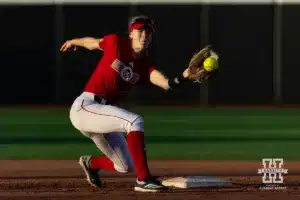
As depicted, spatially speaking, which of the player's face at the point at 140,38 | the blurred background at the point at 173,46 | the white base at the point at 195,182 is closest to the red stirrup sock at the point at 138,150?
the white base at the point at 195,182

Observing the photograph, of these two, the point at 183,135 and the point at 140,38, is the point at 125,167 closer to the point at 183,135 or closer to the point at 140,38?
the point at 140,38

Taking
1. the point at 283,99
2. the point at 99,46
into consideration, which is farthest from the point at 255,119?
the point at 99,46

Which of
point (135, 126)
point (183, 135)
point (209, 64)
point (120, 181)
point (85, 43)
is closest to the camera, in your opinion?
point (209, 64)

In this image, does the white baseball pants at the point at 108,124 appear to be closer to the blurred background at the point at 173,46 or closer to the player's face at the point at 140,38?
the player's face at the point at 140,38

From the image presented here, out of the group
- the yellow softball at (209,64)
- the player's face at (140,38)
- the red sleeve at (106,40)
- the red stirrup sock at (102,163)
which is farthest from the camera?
the red stirrup sock at (102,163)

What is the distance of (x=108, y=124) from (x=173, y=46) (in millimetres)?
22423

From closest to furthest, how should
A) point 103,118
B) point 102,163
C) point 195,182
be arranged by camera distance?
point 103,118 < point 195,182 < point 102,163

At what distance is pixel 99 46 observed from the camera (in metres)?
8.63

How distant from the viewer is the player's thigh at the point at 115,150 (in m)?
8.81

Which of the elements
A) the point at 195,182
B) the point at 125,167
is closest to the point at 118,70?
the point at 125,167

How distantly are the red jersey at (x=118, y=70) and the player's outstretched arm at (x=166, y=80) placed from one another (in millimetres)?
63

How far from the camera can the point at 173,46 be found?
101 ft

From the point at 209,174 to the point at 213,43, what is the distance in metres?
20.2

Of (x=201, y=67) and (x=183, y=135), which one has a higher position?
(x=201, y=67)
